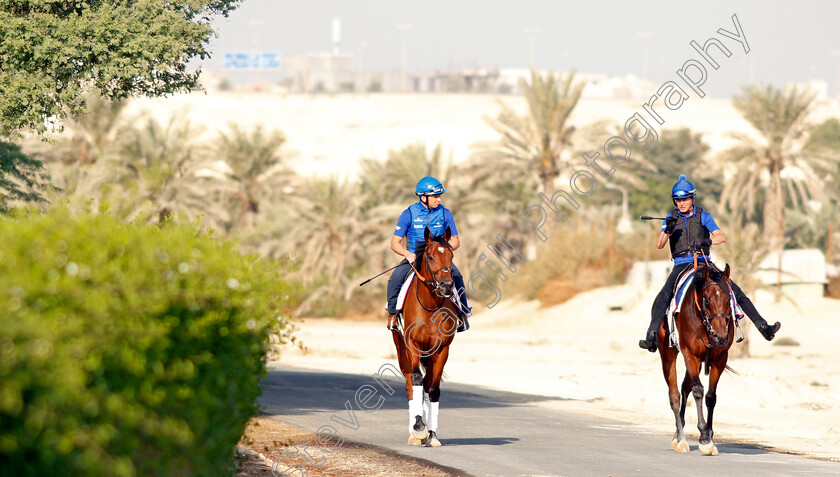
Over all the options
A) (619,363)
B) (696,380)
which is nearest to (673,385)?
(696,380)

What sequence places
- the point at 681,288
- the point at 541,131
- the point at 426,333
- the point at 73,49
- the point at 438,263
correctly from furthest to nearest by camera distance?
1. the point at 541,131
2. the point at 73,49
3. the point at 681,288
4. the point at 426,333
5. the point at 438,263

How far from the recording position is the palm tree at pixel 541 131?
47.3 m

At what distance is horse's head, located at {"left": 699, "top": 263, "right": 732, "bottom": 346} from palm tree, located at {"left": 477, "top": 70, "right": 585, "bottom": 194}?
35.0 meters

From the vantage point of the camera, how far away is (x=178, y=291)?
18.4ft

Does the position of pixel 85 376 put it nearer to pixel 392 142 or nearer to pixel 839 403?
pixel 839 403

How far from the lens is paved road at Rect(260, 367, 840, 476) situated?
35.5 ft

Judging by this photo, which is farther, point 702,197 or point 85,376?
point 702,197

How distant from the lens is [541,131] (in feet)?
156

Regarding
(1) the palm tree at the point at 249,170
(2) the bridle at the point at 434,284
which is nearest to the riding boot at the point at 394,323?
(2) the bridle at the point at 434,284

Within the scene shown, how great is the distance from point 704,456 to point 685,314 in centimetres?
170

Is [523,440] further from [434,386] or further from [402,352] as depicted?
[402,352]

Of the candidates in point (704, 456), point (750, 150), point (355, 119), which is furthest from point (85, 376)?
point (355, 119)

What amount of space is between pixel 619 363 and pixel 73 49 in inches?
905

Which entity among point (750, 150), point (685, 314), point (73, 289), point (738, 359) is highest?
point (750, 150)
